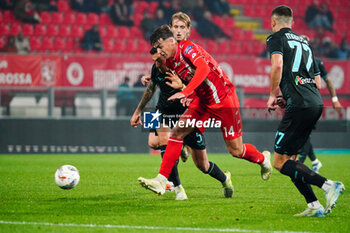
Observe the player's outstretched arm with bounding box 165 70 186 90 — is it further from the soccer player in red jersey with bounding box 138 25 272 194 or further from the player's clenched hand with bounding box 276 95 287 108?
the player's clenched hand with bounding box 276 95 287 108

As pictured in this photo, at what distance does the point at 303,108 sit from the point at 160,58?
1892mm

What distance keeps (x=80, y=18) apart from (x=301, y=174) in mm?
17442

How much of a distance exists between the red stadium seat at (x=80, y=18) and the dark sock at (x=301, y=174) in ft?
56.4

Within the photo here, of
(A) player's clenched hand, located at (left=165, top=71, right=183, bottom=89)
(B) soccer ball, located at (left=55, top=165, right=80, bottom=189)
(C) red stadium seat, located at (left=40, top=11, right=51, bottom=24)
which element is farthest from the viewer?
(C) red stadium seat, located at (left=40, top=11, right=51, bottom=24)

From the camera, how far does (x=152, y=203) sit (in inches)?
265

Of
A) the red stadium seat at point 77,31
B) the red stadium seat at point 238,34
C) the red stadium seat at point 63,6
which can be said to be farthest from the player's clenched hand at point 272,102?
the red stadium seat at point 238,34

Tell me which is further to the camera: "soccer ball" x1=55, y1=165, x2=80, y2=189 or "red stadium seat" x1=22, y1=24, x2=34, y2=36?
"red stadium seat" x1=22, y1=24, x2=34, y2=36

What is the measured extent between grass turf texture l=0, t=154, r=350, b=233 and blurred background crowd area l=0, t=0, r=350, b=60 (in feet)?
32.9

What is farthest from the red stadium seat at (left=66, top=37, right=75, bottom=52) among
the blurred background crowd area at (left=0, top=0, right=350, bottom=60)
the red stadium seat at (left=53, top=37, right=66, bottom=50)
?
the red stadium seat at (left=53, top=37, right=66, bottom=50)

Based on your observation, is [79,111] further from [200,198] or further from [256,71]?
[200,198]

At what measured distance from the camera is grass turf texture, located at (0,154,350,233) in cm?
533

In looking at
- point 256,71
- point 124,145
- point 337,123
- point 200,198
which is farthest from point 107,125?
point 200,198

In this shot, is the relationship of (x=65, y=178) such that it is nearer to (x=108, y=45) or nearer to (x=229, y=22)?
(x=108, y=45)

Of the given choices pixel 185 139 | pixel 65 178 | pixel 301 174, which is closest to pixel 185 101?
pixel 185 139
